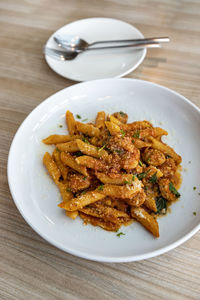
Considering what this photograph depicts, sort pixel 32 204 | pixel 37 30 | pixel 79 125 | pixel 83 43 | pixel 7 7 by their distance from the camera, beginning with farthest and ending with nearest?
pixel 7 7 < pixel 37 30 < pixel 83 43 < pixel 79 125 < pixel 32 204

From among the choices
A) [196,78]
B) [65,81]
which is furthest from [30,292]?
[196,78]

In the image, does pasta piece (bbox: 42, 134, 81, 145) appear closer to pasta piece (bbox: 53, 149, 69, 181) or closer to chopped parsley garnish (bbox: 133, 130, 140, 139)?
pasta piece (bbox: 53, 149, 69, 181)

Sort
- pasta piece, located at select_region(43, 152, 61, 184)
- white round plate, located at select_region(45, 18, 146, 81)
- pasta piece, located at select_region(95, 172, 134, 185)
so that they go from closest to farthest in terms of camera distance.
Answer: pasta piece, located at select_region(95, 172, 134, 185) < pasta piece, located at select_region(43, 152, 61, 184) < white round plate, located at select_region(45, 18, 146, 81)

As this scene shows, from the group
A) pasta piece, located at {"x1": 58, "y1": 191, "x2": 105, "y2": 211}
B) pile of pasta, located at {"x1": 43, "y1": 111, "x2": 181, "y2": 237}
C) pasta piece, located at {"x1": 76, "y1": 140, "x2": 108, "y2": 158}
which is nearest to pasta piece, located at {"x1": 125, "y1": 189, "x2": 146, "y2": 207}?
pile of pasta, located at {"x1": 43, "y1": 111, "x2": 181, "y2": 237}

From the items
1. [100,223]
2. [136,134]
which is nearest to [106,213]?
[100,223]

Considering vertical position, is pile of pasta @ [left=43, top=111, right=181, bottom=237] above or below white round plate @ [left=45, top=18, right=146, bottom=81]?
below

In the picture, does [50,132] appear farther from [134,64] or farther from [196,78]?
[196,78]

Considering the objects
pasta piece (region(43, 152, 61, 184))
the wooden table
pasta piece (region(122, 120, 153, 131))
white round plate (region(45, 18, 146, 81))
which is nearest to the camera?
the wooden table
